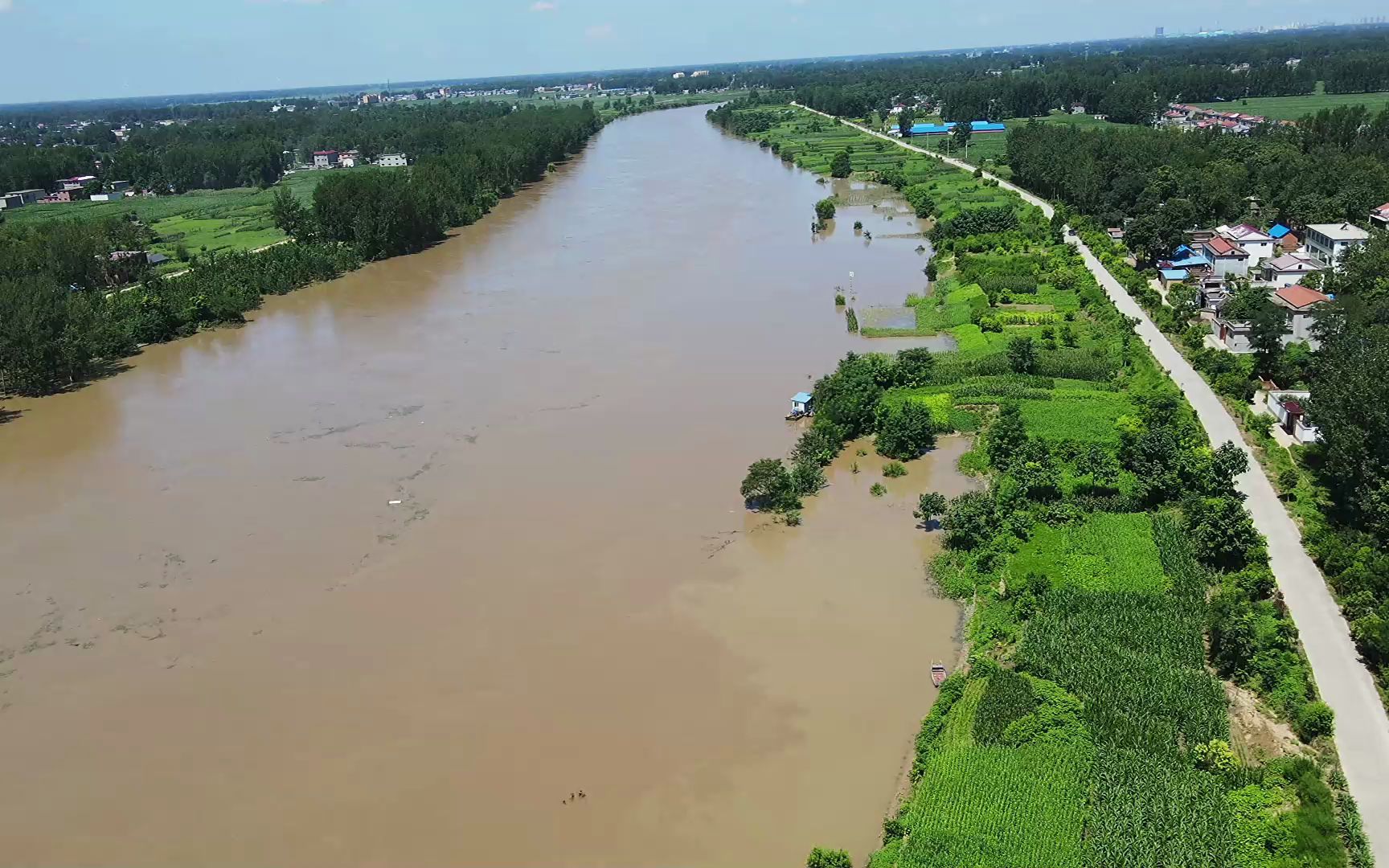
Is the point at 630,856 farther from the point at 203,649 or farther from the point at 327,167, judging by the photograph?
the point at 327,167

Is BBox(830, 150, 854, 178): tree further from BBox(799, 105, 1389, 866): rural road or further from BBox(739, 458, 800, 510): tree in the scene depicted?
BBox(739, 458, 800, 510): tree

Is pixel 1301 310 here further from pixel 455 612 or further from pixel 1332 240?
pixel 455 612

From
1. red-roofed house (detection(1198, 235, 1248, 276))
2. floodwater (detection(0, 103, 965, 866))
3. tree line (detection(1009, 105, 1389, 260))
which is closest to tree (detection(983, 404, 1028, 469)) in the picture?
floodwater (detection(0, 103, 965, 866))

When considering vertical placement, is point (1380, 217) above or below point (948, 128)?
below

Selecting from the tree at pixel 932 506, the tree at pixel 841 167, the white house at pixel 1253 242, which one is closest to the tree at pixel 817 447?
the tree at pixel 932 506

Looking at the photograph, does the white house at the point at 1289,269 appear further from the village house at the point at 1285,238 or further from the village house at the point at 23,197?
the village house at the point at 23,197

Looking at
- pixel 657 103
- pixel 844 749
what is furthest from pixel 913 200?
pixel 657 103

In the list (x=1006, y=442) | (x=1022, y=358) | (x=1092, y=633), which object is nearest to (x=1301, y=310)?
(x=1022, y=358)
